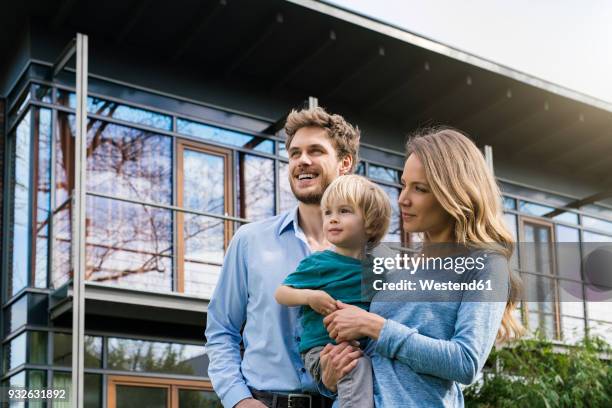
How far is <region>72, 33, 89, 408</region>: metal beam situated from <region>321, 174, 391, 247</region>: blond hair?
638 centimetres

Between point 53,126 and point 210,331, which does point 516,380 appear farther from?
point 210,331

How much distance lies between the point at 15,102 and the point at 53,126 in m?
0.88

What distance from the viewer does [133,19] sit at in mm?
10516

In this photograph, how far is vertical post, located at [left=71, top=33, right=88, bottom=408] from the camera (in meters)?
8.93

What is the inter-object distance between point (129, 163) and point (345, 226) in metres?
8.16

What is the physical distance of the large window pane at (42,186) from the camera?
10.2m

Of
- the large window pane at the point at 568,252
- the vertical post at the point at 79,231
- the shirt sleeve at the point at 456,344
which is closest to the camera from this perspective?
the shirt sleeve at the point at 456,344

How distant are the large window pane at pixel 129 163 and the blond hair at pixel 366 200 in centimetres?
792

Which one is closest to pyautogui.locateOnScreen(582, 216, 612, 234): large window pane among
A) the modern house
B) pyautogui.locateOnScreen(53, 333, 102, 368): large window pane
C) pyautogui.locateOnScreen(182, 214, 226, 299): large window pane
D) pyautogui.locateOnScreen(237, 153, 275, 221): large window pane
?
the modern house

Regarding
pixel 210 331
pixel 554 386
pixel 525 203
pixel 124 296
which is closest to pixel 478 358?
pixel 210 331

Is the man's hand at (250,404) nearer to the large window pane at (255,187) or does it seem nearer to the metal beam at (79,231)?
the metal beam at (79,231)

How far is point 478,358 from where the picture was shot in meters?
2.45

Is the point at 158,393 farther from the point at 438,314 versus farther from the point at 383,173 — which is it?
the point at 438,314

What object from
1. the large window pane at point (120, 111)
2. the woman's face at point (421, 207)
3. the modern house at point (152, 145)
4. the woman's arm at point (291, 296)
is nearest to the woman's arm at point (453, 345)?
the woman's face at point (421, 207)
